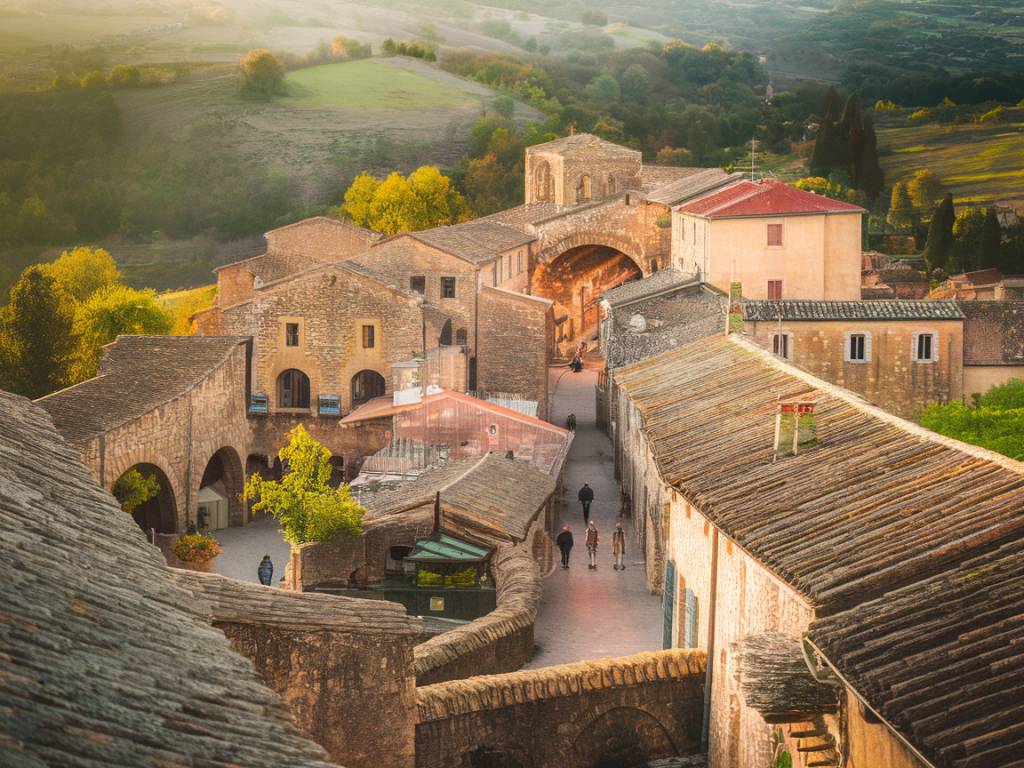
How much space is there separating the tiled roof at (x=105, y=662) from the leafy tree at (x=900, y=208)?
219ft

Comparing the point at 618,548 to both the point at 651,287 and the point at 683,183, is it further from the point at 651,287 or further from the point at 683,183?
the point at 683,183

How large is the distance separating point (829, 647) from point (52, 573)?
19.1 ft

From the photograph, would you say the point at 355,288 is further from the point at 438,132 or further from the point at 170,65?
the point at 170,65

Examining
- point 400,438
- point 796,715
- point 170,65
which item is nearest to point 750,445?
point 796,715

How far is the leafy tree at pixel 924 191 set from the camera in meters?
78.6

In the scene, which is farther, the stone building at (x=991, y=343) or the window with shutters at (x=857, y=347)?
the stone building at (x=991, y=343)

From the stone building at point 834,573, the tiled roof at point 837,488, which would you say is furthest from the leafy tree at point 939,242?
the stone building at point 834,573

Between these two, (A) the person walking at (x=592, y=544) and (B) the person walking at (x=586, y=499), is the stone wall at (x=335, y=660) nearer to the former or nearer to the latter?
(A) the person walking at (x=592, y=544)

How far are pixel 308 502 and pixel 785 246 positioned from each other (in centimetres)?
2204

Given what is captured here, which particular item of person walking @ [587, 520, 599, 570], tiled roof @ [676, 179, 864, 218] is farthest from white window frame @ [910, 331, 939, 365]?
person walking @ [587, 520, 599, 570]

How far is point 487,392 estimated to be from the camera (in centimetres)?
5100

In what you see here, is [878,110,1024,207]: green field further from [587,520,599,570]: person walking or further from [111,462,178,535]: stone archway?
[111,462,178,535]: stone archway

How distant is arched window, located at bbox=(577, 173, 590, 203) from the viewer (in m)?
70.1

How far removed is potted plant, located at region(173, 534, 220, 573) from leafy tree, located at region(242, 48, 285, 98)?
76185 mm
